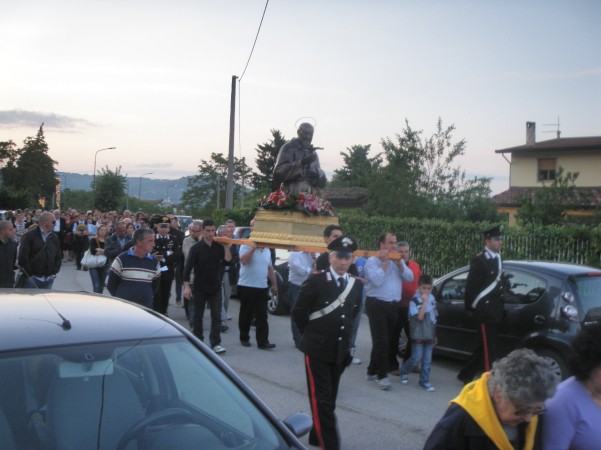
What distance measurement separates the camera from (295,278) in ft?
31.0

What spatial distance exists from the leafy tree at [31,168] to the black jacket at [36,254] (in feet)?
206

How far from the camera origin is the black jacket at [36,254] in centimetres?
933

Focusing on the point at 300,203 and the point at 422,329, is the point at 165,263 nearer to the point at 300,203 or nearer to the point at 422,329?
the point at 300,203

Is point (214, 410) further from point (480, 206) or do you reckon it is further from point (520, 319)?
point (480, 206)

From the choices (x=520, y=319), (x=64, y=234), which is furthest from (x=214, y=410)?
(x=64, y=234)

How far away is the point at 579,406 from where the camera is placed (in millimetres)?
2980

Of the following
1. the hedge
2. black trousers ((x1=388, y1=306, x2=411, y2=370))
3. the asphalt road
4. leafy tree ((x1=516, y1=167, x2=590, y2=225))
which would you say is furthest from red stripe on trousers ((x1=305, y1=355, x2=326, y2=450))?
leafy tree ((x1=516, y1=167, x2=590, y2=225))

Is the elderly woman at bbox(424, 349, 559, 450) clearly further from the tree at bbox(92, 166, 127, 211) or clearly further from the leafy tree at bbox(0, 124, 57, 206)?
the leafy tree at bbox(0, 124, 57, 206)

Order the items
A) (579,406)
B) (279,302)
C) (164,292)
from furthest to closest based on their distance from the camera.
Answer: (279,302)
(164,292)
(579,406)

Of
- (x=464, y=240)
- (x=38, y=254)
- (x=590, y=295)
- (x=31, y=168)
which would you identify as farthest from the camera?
(x=31, y=168)

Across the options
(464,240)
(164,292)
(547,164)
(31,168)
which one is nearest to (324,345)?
(164,292)

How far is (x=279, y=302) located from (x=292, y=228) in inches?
175

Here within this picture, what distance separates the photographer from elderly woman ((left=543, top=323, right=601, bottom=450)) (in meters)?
2.93

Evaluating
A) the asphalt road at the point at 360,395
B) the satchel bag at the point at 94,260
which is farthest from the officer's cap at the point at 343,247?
the satchel bag at the point at 94,260
